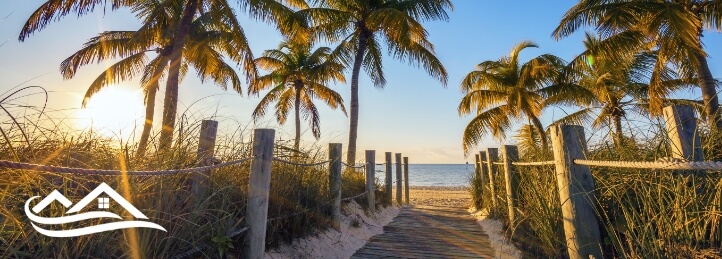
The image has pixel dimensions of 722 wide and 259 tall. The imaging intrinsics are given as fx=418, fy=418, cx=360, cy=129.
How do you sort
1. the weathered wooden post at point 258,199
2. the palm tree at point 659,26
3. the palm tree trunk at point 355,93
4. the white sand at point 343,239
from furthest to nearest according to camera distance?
the palm tree trunk at point 355,93
the palm tree at point 659,26
the white sand at point 343,239
the weathered wooden post at point 258,199

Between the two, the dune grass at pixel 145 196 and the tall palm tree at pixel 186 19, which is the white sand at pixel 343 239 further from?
the tall palm tree at pixel 186 19

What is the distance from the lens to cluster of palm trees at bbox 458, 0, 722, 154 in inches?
388

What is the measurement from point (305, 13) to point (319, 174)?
27.3 ft

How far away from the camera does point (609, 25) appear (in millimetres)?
10453

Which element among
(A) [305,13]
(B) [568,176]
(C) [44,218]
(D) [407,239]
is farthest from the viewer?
(A) [305,13]

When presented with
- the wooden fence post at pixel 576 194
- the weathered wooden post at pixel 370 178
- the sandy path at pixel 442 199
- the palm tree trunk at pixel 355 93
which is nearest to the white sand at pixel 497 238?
the wooden fence post at pixel 576 194

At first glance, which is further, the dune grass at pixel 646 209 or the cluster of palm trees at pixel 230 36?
the cluster of palm trees at pixel 230 36

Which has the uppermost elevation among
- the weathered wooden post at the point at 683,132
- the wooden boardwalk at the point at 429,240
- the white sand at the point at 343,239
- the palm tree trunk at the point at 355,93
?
the palm tree trunk at the point at 355,93

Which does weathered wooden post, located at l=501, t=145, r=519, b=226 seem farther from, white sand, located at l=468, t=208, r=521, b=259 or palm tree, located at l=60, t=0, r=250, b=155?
palm tree, located at l=60, t=0, r=250, b=155

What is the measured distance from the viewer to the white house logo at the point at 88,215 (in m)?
2.07

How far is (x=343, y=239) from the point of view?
5.32m

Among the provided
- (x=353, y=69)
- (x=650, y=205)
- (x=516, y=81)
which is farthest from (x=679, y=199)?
(x=516, y=81)

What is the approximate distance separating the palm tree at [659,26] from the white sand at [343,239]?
760cm

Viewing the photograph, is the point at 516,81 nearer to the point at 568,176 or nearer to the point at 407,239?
the point at 407,239
